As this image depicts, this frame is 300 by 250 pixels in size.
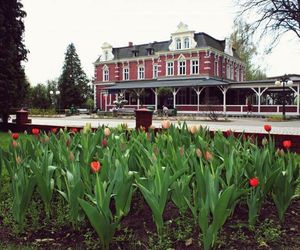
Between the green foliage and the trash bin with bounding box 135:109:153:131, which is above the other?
the green foliage

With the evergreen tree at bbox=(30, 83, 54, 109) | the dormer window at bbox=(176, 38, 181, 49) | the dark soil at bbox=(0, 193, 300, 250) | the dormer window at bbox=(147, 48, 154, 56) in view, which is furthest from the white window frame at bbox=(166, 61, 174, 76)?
the dark soil at bbox=(0, 193, 300, 250)

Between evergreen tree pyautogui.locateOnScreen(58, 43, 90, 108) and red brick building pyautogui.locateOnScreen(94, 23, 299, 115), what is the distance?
7.48m

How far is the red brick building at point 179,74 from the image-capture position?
36625mm

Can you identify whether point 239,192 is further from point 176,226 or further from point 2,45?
point 2,45

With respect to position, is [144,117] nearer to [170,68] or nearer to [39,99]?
[170,68]

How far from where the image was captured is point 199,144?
13.6 ft

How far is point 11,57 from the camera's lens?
1561 cm

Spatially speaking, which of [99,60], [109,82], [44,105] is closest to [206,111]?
[109,82]

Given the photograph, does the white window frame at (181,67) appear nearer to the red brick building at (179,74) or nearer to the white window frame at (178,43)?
the red brick building at (179,74)

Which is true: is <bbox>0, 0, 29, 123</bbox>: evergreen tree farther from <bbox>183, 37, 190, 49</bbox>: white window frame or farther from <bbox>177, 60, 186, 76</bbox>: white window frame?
<bbox>183, 37, 190, 49</bbox>: white window frame

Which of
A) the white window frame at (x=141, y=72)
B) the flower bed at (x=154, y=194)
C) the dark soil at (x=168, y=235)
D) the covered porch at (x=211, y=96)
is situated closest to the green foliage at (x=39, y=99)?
the covered porch at (x=211, y=96)

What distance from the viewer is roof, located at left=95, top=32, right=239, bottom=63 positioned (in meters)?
40.4

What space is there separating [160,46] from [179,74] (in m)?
5.52

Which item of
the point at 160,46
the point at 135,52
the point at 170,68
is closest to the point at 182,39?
the point at 170,68
